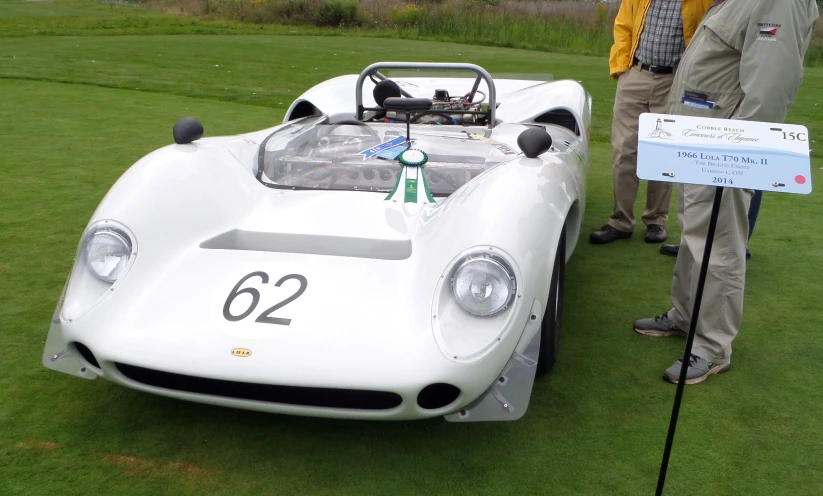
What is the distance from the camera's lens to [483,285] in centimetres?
208

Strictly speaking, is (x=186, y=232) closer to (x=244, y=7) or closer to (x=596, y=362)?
(x=596, y=362)

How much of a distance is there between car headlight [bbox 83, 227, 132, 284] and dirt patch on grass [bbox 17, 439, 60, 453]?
52 cm

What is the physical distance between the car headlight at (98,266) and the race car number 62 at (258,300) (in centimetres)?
38

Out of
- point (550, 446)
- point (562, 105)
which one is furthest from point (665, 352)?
point (562, 105)

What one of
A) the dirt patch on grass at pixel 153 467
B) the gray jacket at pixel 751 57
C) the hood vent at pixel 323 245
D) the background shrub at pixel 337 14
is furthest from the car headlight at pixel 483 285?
the background shrub at pixel 337 14

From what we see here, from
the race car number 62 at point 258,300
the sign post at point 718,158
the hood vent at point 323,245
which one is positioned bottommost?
the race car number 62 at point 258,300

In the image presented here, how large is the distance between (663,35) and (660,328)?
1.73 m

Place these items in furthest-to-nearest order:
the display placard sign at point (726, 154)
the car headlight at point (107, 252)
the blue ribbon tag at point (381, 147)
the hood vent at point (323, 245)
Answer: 1. the blue ribbon tag at point (381, 147)
2. the hood vent at point (323, 245)
3. the car headlight at point (107, 252)
4. the display placard sign at point (726, 154)

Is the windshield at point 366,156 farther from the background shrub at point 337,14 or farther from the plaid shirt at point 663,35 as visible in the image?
the background shrub at point 337,14

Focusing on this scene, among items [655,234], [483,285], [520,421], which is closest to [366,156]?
[483,285]

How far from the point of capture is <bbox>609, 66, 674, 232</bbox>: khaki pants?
4.00 metres

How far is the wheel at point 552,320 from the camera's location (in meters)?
2.44

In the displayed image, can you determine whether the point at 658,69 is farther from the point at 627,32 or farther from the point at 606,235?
the point at 606,235

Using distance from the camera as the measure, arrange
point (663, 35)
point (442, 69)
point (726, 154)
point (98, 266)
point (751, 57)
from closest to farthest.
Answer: point (726, 154)
point (98, 266)
point (751, 57)
point (442, 69)
point (663, 35)
